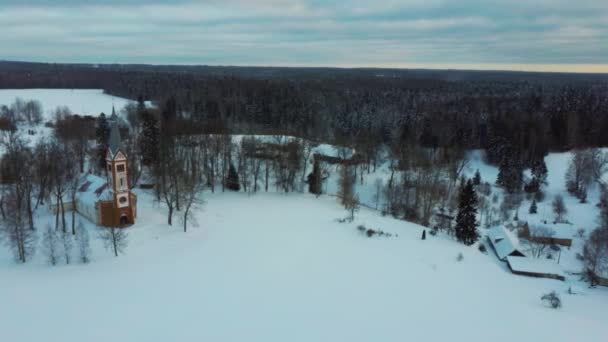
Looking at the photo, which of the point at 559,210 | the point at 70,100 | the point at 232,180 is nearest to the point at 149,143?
the point at 232,180

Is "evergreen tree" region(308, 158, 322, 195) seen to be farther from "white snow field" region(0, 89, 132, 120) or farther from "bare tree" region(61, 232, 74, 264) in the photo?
"white snow field" region(0, 89, 132, 120)

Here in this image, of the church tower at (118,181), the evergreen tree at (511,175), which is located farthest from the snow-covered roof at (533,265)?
the church tower at (118,181)

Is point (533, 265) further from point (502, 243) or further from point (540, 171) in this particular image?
point (540, 171)

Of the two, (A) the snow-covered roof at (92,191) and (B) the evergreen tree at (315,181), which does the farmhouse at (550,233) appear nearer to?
(B) the evergreen tree at (315,181)

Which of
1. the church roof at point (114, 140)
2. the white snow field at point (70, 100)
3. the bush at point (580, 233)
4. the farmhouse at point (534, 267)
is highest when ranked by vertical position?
the white snow field at point (70, 100)

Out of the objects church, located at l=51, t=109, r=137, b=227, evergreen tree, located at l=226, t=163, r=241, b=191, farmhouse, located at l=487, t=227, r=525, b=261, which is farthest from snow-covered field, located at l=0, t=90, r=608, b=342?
evergreen tree, located at l=226, t=163, r=241, b=191
